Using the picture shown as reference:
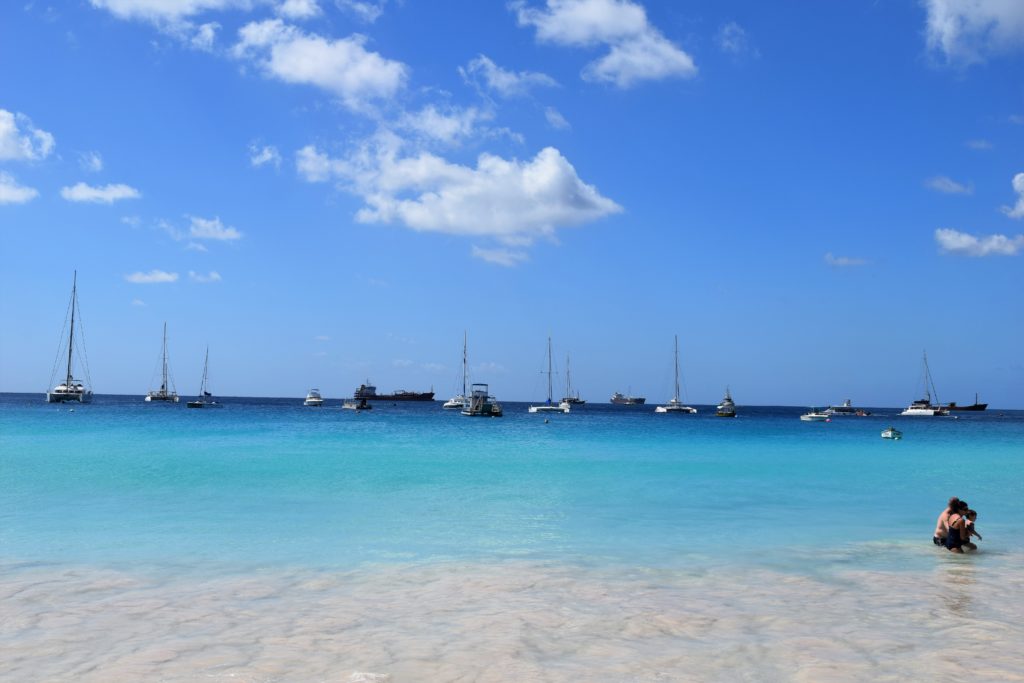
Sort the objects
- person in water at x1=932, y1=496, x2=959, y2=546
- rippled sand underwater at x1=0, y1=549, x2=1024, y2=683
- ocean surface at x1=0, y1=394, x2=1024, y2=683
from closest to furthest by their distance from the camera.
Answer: rippled sand underwater at x1=0, y1=549, x2=1024, y2=683
ocean surface at x1=0, y1=394, x2=1024, y2=683
person in water at x1=932, y1=496, x2=959, y2=546

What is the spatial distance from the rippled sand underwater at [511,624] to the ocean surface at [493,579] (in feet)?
0.14

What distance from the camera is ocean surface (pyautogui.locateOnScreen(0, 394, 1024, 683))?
8414 mm

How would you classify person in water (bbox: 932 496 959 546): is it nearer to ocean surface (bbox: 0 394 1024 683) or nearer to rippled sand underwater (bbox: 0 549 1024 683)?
ocean surface (bbox: 0 394 1024 683)

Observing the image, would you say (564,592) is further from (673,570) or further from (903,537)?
(903,537)

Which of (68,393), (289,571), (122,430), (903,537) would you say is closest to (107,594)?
(289,571)

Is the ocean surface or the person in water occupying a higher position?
the person in water

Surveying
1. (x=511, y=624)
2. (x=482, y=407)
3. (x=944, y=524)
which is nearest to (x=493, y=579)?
(x=511, y=624)

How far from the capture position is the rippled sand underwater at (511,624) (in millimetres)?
8094

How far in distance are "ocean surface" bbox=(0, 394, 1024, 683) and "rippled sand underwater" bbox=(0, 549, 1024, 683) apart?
4 centimetres

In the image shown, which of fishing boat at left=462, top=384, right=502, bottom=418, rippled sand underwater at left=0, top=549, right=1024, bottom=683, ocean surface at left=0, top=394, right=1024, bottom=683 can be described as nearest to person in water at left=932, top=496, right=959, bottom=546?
ocean surface at left=0, top=394, right=1024, bottom=683

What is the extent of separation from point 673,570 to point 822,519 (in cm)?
852

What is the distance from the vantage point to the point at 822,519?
19984mm

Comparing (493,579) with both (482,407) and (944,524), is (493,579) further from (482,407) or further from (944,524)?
(482,407)

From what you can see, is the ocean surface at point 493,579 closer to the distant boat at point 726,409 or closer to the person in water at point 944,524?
the person in water at point 944,524
